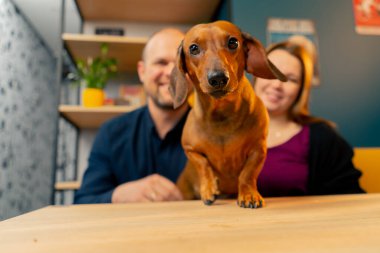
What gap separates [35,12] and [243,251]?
314cm

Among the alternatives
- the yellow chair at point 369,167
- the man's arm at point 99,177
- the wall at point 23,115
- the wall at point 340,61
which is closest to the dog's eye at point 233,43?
the man's arm at point 99,177

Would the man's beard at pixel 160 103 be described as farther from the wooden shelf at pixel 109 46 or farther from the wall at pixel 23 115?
the wall at pixel 23 115

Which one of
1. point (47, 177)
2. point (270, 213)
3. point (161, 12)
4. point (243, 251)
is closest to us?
point (243, 251)

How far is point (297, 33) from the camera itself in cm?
163

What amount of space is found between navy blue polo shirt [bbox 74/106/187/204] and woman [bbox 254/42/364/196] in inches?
12.9

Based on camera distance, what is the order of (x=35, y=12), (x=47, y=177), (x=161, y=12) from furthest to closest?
(x=47, y=177) < (x=35, y=12) < (x=161, y=12)

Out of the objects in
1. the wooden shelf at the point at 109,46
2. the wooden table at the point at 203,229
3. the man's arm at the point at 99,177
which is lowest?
the man's arm at the point at 99,177

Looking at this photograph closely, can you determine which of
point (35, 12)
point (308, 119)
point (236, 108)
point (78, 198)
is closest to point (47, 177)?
point (35, 12)

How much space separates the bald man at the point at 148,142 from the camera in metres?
1.09

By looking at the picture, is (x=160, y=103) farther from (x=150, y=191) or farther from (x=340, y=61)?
(x=340, y=61)

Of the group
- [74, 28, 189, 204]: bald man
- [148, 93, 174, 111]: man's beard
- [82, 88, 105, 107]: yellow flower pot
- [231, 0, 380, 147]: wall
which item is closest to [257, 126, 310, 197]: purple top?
[74, 28, 189, 204]: bald man

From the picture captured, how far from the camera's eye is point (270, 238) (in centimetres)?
31

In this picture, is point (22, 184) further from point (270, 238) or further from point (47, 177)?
point (270, 238)

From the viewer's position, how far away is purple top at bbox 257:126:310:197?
0.93 m
